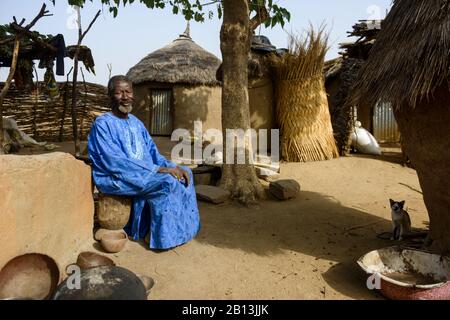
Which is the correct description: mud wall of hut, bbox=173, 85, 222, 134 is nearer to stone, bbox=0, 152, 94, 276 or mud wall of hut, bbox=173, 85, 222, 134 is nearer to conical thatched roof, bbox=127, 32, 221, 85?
conical thatched roof, bbox=127, 32, 221, 85

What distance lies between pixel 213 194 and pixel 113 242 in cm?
216

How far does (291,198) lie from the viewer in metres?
5.54

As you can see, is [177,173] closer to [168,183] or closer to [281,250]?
[168,183]

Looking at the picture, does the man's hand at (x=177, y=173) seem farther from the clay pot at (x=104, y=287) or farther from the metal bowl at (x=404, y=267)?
the metal bowl at (x=404, y=267)

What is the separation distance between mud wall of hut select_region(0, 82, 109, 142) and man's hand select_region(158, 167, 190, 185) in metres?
8.43

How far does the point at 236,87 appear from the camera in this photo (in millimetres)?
5305

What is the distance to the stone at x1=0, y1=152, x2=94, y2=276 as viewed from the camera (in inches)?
90.0

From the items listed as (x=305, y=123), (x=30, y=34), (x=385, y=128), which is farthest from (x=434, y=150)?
(x=385, y=128)

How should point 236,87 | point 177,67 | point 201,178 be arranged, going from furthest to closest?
point 177,67 < point 201,178 < point 236,87

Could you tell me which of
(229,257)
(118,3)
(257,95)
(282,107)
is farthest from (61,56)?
(229,257)

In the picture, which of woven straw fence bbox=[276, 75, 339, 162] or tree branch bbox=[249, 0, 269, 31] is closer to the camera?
tree branch bbox=[249, 0, 269, 31]

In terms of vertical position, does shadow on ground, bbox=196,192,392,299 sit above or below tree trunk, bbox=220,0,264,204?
below

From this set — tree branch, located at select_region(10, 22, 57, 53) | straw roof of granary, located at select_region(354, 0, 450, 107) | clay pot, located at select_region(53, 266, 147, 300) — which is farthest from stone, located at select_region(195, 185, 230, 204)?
tree branch, located at select_region(10, 22, 57, 53)
